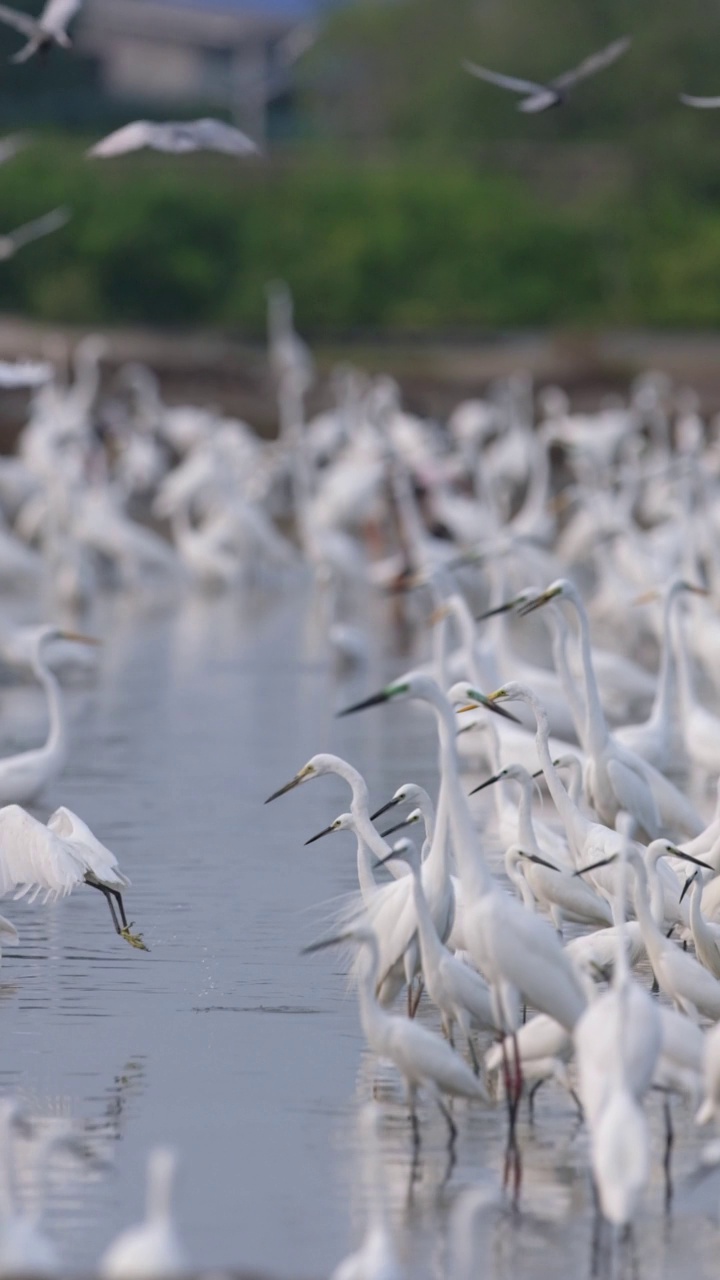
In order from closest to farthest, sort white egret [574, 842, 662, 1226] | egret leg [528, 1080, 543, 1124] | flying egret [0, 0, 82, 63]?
1. white egret [574, 842, 662, 1226]
2. egret leg [528, 1080, 543, 1124]
3. flying egret [0, 0, 82, 63]

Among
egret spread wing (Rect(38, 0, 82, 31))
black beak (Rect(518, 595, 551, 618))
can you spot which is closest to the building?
egret spread wing (Rect(38, 0, 82, 31))

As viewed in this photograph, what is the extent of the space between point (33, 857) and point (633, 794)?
2.55 meters

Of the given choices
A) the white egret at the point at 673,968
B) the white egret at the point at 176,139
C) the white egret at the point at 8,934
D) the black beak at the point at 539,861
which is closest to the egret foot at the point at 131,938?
the white egret at the point at 8,934

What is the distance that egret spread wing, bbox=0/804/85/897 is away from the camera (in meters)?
8.18

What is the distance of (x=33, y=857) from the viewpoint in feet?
27.1

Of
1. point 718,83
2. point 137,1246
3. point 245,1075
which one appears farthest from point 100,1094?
point 718,83

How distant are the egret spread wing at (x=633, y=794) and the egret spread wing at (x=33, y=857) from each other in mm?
2357

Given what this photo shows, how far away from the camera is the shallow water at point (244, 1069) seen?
19.7 feet

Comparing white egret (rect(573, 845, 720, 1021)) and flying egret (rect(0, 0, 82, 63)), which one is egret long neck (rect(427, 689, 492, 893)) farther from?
A: flying egret (rect(0, 0, 82, 63))

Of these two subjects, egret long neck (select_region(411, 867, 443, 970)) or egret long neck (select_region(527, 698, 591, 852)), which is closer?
egret long neck (select_region(411, 867, 443, 970))

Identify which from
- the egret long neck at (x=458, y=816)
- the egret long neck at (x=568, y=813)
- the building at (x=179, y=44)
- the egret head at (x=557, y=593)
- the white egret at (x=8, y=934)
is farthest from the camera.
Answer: the building at (x=179, y=44)

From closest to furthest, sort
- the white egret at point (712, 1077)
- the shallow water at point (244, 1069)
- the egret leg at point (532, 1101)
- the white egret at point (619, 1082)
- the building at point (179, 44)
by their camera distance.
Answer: the white egret at point (619, 1082) < the white egret at point (712, 1077) < the shallow water at point (244, 1069) < the egret leg at point (532, 1101) < the building at point (179, 44)

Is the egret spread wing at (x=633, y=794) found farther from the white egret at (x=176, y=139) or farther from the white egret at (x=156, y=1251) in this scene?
the white egret at (x=156, y=1251)

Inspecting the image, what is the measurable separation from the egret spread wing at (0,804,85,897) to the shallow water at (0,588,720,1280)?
0.38 meters
